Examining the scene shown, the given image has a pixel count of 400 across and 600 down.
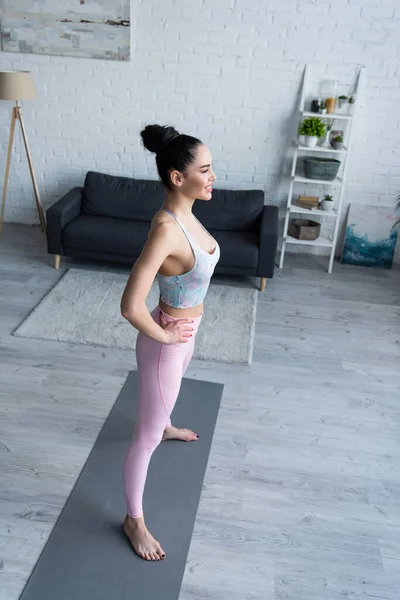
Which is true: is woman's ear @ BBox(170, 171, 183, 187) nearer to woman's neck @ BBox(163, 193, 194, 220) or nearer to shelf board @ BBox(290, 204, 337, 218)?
woman's neck @ BBox(163, 193, 194, 220)

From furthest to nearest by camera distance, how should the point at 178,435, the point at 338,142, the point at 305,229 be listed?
1. the point at 305,229
2. the point at 338,142
3. the point at 178,435

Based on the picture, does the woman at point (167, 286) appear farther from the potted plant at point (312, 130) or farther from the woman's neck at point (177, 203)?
the potted plant at point (312, 130)

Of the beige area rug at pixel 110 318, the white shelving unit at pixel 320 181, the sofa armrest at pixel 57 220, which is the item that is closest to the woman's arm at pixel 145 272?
the beige area rug at pixel 110 318

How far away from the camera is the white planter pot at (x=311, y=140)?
453cm

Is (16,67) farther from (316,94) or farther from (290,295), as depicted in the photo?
(290,295)

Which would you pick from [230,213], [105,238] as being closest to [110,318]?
[105,238]

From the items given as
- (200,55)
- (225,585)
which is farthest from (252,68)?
(225,585)

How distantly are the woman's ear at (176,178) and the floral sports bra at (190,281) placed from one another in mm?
95

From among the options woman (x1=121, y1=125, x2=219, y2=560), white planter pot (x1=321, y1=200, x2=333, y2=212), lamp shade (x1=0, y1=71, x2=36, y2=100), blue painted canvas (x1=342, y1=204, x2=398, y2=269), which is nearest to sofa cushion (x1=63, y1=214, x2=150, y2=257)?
lamp shade (x1=0, y1=71, x2=36, y2=100)

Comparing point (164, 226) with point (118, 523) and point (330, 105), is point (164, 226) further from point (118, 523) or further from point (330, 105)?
point (330, 105)

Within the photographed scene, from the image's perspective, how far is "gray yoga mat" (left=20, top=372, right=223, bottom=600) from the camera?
201 centimetres

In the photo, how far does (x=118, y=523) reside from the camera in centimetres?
229

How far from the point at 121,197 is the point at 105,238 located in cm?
54

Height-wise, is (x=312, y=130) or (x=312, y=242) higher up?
(x=312, y=130)
